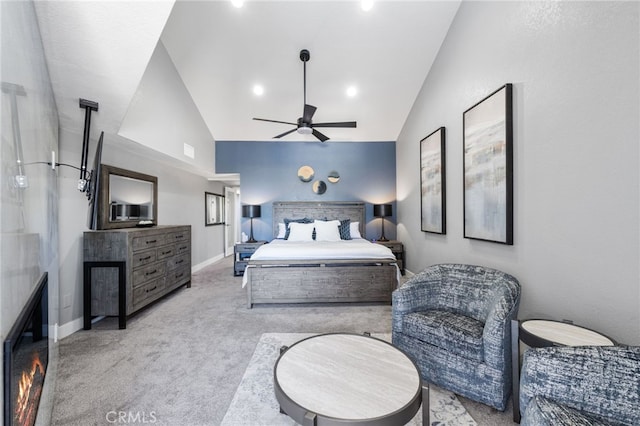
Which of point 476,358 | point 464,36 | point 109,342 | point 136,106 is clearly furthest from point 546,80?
point 109,342

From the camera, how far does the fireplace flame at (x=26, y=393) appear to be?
880 mm

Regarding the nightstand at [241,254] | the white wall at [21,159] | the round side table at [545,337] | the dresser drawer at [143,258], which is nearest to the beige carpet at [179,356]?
the round side table at [545,337]

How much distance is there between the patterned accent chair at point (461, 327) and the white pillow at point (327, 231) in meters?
2.48

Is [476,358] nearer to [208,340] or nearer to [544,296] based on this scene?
[544,296]

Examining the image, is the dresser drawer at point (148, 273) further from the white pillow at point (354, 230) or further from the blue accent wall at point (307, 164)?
the white pillow at point (354, 230)

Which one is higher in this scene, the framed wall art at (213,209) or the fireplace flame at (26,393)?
the framed wall art at (213,209)

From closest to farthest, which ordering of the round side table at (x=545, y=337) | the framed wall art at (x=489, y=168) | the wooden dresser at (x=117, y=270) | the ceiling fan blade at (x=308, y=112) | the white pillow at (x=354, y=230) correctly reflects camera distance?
the round side table at (x=545, y=337) → the framed wall art at (x=489, y=168) → the wooden dresser at (x=117, y=270) → the ceiling fan blade at (x=308, y=112) → the white pillow at (x=354, y=230)

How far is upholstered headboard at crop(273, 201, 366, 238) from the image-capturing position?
5.55m

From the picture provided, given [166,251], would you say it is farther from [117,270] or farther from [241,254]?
[241,254]

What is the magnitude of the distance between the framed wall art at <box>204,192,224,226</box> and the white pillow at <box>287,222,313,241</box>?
8.16 ft

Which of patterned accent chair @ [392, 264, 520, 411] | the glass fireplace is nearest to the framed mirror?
the glass fireplace

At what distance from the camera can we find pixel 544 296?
194 centimetres

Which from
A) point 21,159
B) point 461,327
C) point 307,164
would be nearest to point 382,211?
point 307,164

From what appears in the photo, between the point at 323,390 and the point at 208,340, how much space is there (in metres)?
1.84
